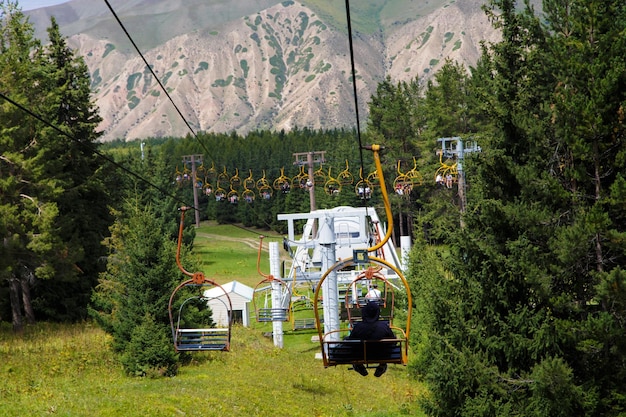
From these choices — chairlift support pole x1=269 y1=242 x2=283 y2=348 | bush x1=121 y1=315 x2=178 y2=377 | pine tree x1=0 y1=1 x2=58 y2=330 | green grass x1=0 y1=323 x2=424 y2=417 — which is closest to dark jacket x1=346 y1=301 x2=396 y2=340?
green grass x1=0 y1=323 x2=424 y2=417

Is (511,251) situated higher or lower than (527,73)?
lower

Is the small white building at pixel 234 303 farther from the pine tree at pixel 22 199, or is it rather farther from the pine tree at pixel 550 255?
the pine tree at pixel 550 255

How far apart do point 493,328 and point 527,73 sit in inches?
307

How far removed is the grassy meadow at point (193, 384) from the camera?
2212 cm

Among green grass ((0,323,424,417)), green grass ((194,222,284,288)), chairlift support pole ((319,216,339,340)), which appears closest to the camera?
green grass ((0,323,424,417))

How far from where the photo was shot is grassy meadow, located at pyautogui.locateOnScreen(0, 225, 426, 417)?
2212 cm

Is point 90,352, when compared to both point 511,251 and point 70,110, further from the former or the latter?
point 70,110

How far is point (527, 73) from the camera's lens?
23.3m

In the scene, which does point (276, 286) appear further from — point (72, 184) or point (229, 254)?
point (229, 254)

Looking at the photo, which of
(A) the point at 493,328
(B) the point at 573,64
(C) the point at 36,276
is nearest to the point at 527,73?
(B) the point at 573,64

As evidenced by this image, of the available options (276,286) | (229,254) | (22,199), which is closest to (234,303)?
(276,286)

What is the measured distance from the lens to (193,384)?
26234 mm

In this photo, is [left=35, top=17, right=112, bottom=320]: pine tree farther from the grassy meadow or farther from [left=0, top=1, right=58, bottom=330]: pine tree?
the grassy meadow

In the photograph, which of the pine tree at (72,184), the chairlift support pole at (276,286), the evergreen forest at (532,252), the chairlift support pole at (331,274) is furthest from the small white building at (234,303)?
the evergreen forest at (532,252)
